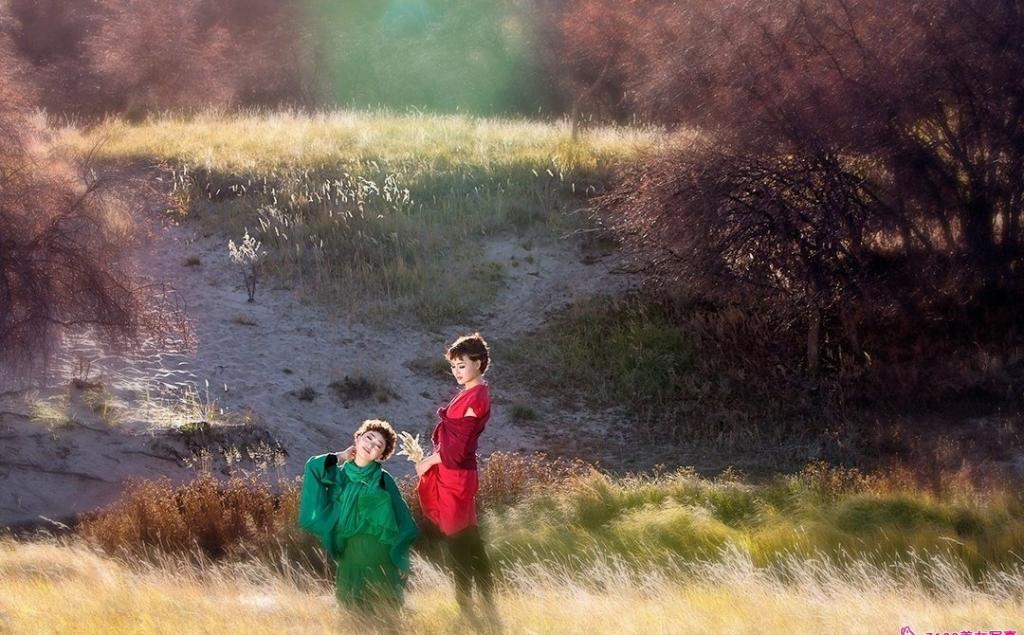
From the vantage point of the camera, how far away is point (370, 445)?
6.34 metres

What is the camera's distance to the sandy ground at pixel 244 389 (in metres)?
13.4

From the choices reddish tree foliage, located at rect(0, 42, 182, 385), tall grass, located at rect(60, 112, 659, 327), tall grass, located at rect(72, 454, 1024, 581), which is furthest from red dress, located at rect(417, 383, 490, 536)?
tall grass, located at rect(60, 112, 659, 327)

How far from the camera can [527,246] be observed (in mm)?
20797

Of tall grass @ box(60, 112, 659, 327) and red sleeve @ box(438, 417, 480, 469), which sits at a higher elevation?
tall grass @ box(60, 112, 659, 327)

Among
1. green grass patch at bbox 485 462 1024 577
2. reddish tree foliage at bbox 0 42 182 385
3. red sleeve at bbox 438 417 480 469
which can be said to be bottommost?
green grass patch at bbox 485 462 1024 577

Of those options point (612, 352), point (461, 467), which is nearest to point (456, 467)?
point (461, 467)

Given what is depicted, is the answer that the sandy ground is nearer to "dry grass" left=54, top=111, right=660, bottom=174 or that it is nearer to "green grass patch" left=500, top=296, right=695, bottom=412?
"green grass patch" left=500, top=296, right=695, bottom=412

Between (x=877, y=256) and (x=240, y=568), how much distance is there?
11.3 metres

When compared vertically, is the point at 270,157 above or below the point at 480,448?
above

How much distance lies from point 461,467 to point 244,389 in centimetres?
1006

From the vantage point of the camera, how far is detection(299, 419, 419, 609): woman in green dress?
21.2 ft

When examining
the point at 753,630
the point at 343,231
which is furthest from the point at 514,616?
the point at 343,231

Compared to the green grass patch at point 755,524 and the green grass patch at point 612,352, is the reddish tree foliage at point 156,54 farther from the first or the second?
the green grass patch at point 755,524

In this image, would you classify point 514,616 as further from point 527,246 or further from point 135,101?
point 135,101
